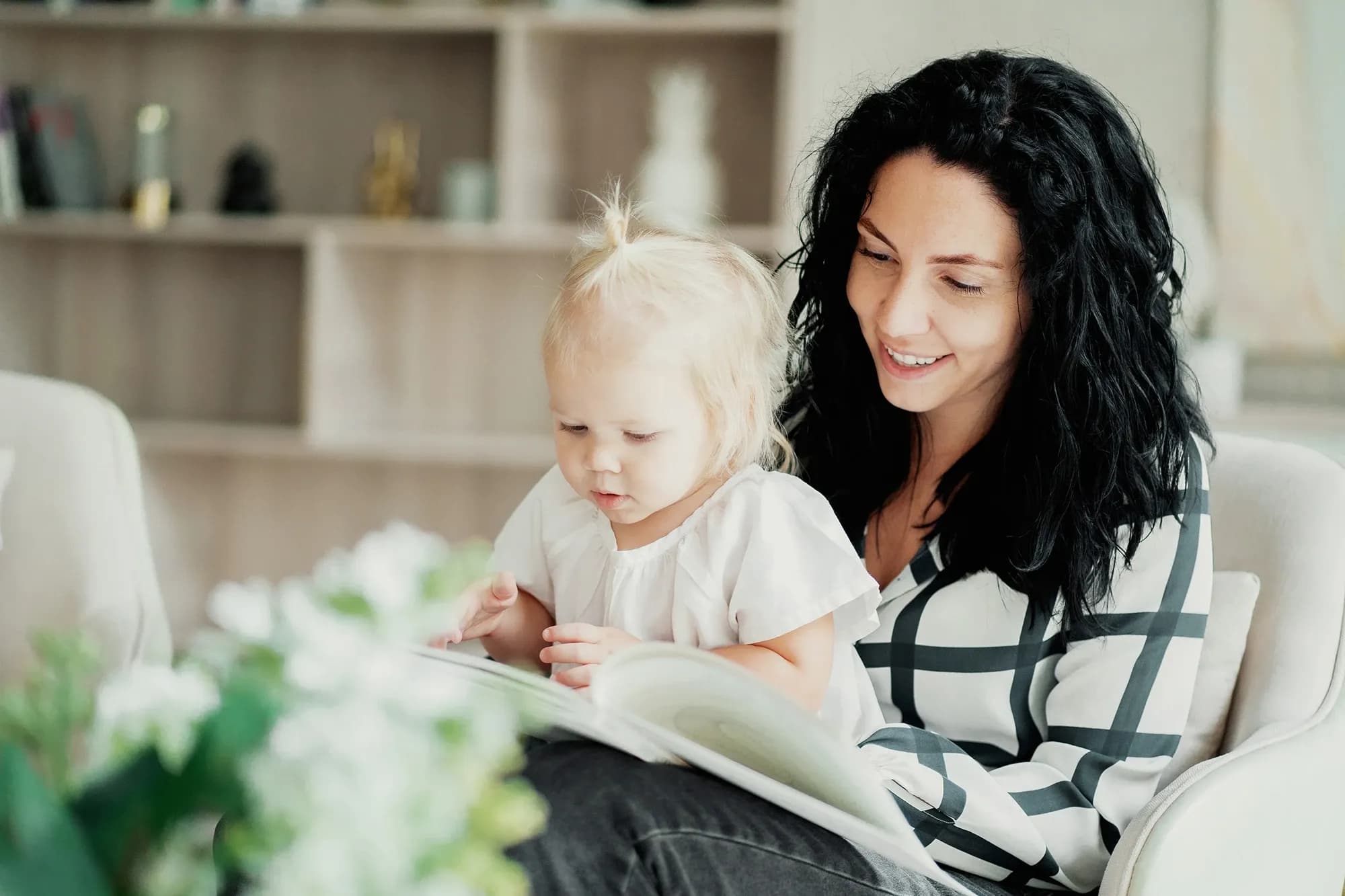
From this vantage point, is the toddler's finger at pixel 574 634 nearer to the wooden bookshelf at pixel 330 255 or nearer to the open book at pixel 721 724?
the open book at pixel 721 724

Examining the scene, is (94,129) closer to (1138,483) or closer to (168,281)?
(168,281)

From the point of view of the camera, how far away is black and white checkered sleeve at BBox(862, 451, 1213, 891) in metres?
1.12

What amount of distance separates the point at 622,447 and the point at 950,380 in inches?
13.9

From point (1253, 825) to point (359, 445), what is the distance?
96.9 inches

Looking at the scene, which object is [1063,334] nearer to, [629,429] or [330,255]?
[629,429]

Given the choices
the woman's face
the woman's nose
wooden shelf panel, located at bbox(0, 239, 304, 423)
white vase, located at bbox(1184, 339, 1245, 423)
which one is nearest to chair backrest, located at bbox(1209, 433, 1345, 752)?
the woman's face

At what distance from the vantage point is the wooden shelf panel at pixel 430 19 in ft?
9.83

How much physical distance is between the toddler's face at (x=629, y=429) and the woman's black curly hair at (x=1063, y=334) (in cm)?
32

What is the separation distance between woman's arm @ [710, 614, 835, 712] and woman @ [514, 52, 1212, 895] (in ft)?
0.24

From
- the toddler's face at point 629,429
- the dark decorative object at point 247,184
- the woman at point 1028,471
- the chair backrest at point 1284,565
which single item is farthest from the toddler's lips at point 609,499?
the dark decorative object at point 247,184

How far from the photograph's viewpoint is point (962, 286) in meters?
1.27

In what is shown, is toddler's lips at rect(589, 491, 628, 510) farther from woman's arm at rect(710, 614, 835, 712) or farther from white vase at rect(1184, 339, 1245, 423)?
white vase at rect(1184, 339, 1245, 423)

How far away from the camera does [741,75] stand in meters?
3.25

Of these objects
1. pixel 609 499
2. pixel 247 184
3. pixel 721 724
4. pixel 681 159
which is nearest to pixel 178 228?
pixel 247 184
